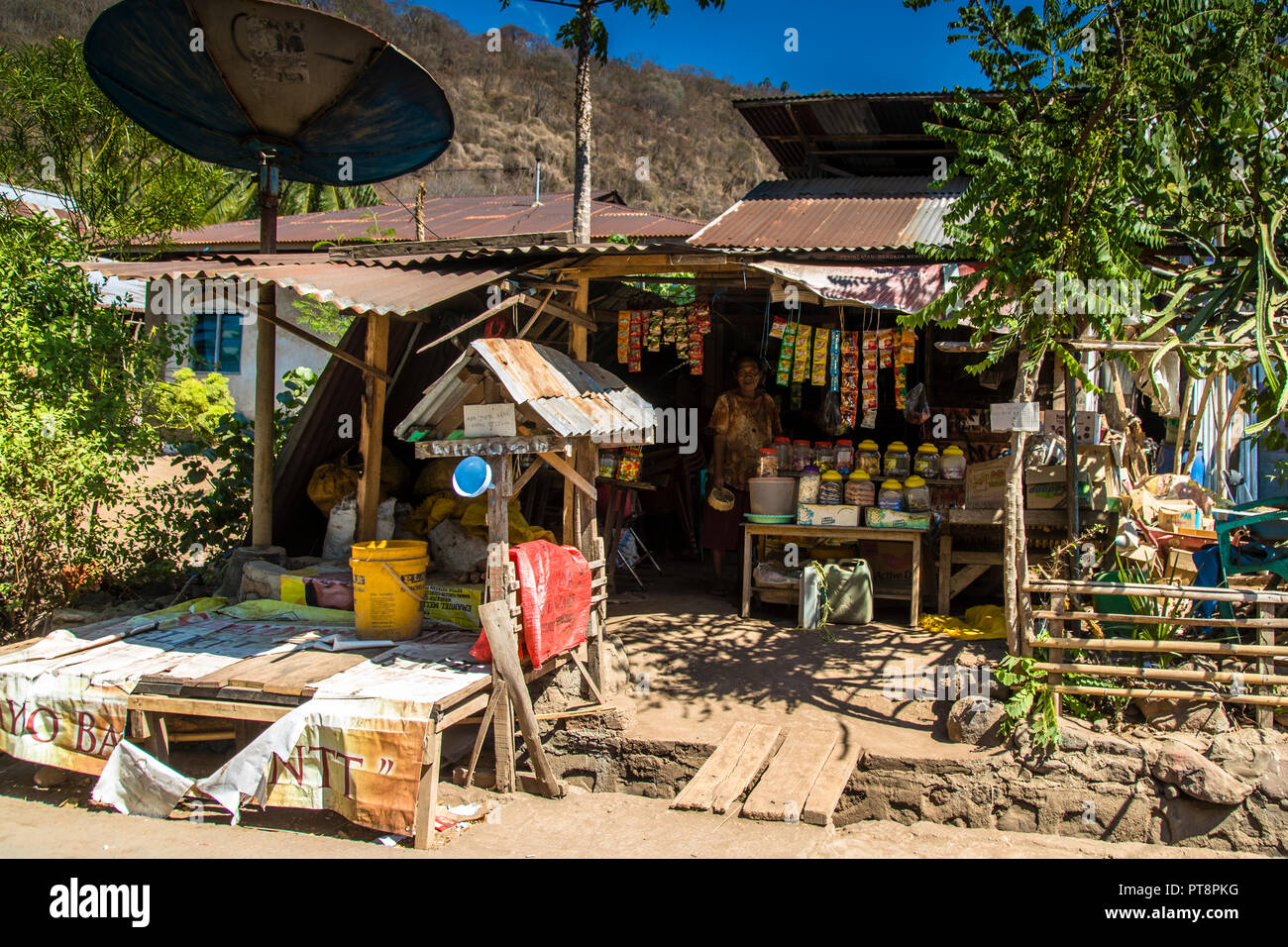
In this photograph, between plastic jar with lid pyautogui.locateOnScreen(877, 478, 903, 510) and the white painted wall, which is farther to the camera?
the white painted wall

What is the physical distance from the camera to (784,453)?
28.4 ft

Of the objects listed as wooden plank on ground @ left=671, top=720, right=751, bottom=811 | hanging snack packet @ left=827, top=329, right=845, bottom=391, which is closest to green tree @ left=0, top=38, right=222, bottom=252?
hanging snack packet @ left=827, top=329, right=845, bottom=391

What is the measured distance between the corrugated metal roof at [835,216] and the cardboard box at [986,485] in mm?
2309

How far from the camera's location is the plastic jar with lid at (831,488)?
26.7 feet

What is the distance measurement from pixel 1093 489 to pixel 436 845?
579cm

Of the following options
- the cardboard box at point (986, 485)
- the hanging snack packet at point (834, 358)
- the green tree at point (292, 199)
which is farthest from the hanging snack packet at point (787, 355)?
the green tree at point (292, 199)

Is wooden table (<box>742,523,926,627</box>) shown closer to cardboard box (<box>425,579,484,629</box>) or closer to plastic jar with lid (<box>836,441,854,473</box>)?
plastic jar with lid (<box>836,441,854,473</box>)

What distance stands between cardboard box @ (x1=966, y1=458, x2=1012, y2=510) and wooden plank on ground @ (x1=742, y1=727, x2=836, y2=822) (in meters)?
2.71

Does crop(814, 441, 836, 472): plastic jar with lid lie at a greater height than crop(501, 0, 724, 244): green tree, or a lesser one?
lesser

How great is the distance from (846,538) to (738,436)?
180 centimetres

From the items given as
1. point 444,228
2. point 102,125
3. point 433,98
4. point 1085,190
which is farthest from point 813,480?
point 444,228

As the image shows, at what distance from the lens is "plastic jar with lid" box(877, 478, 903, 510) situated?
7.92 meters

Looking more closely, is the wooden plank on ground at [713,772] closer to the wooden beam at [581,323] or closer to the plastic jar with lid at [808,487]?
the plastic jar with lid at [808,487]

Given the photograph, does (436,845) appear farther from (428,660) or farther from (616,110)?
(616,110)
